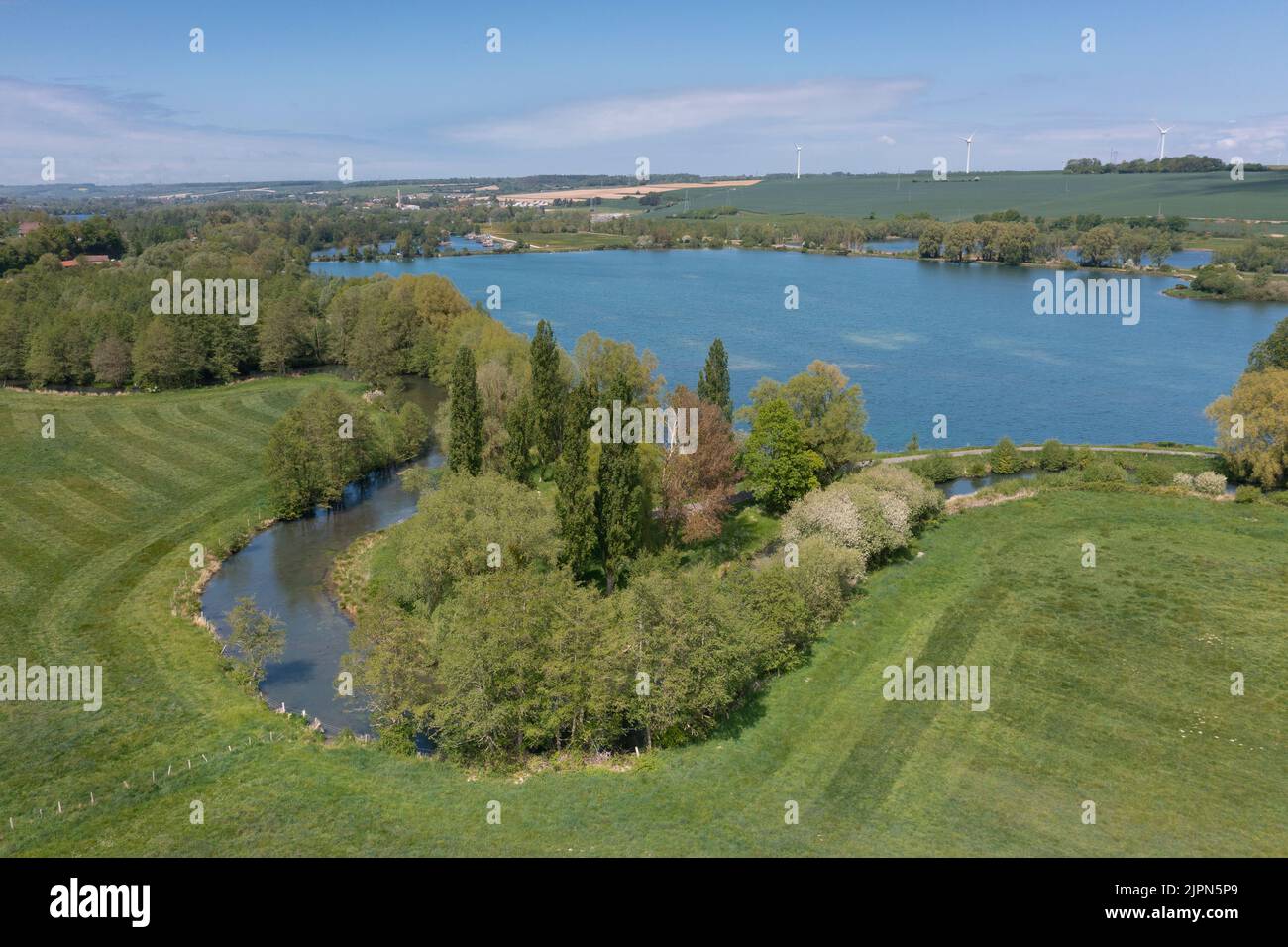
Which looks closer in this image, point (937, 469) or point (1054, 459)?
point (937, 469)

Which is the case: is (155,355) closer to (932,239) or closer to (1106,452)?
(1106,452)

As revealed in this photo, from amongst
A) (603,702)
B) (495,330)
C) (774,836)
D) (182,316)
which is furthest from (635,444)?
(182,316)

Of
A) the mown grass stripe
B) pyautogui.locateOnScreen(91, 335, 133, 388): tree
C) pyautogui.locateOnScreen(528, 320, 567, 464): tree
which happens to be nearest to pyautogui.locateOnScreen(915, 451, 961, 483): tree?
pyautogui.locateOnScreen(528, 320, 567, 464): tree

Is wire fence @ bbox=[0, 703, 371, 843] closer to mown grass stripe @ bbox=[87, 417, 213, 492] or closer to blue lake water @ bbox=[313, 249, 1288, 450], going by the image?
mown grass stripe @ bbox=[87, 417, 213, 492]

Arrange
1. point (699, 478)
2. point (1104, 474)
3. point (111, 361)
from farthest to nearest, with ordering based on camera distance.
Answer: point (111, 361)
point (1104, 474)
point (699, 478)

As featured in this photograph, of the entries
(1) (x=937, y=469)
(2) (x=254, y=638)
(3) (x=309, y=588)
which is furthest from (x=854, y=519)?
(3) (x=309, y=588)

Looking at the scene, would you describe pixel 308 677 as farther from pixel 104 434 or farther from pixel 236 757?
pixel 104 434
